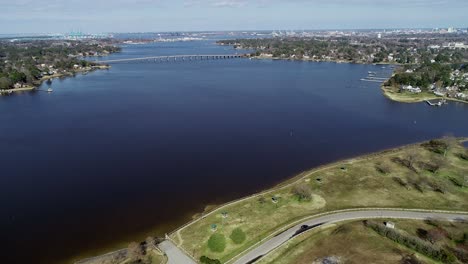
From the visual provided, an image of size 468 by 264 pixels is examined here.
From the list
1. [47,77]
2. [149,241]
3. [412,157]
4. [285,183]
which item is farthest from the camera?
[47,77]

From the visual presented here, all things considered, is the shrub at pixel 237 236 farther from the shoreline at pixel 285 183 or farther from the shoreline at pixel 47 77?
the shoreline at pixel 47 77

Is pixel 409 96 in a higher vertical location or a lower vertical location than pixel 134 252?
higher

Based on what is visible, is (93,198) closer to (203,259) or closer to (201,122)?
(203,259)

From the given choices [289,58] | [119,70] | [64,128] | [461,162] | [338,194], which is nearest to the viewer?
[338,194]

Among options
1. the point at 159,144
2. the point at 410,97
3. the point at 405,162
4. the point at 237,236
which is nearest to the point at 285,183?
the point at 237,236

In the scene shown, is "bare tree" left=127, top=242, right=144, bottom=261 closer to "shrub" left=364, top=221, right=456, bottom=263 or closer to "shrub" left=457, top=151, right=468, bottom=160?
"shrub" left=364, top=221, right=456, bottom=263

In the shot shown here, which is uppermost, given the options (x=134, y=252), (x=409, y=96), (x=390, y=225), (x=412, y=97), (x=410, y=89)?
(x=410, y=89)

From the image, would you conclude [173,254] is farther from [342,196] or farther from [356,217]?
[342,196]

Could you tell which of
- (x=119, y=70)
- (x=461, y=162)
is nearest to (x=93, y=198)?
(x=461, y=162)
